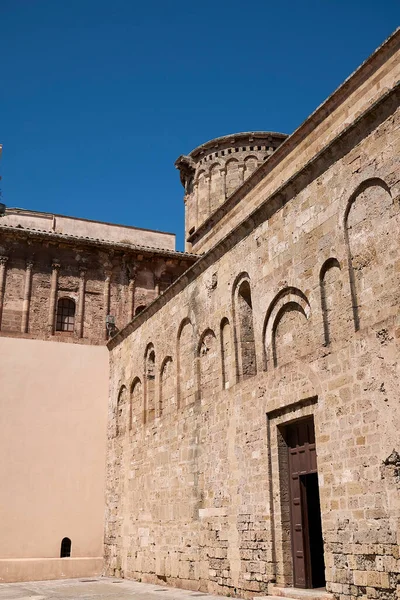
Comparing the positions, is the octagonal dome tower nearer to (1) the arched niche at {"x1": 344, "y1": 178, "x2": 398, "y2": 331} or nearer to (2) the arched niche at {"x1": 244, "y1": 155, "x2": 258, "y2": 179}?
(2) the arched niche at {"x1": 244, "y1": 155, "x2": 258, "y2": 179}

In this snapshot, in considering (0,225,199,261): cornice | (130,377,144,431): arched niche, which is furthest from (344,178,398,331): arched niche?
(0,225,199,261): cornice

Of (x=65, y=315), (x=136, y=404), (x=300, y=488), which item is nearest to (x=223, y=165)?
(x=65, y=315)

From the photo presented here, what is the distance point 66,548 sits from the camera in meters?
14.2

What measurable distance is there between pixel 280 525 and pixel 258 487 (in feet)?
2.03

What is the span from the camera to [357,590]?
253 inches

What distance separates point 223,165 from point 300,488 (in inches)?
560

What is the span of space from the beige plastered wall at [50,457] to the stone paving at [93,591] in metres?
0.96

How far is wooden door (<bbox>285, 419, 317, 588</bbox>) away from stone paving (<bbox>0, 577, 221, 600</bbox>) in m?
1.42

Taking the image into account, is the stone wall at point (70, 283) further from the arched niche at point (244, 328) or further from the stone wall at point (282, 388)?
the arched niche at point (244, 328)

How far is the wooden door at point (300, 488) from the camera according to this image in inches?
305

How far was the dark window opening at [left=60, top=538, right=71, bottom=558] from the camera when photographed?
14141mm

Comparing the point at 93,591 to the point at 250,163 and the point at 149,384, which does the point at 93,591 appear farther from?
the point at 250,163

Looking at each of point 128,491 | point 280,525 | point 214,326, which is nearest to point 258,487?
point 280,525

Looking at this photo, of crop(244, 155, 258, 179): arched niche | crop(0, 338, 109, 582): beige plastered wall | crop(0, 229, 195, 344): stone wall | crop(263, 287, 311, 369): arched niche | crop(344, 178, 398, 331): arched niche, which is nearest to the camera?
crop(344, 178, 398, 331): arched niche
